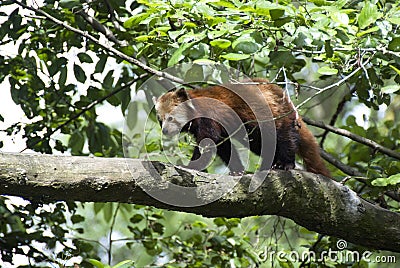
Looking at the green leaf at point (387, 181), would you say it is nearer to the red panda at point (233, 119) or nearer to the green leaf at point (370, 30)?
the green leaf at point (370, 30)

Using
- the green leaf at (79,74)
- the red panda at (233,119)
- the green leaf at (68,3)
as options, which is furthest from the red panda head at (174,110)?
the green leaf at (68,3)

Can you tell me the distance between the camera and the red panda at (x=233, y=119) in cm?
412

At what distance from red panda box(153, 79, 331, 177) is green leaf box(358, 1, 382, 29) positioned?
4.01 ft

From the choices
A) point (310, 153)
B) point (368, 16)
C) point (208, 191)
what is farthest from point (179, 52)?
point (310, 153)

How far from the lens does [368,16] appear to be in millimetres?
2752

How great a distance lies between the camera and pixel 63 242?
4.18m

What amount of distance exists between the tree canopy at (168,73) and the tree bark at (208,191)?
0.14 meters

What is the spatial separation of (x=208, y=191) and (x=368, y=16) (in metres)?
1.10

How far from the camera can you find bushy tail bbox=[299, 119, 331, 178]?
4266 millimetres

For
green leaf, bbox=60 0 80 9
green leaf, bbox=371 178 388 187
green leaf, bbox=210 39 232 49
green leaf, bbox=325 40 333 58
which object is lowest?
green leaf, bbox=371 178 388 187

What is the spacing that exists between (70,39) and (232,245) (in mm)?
1850

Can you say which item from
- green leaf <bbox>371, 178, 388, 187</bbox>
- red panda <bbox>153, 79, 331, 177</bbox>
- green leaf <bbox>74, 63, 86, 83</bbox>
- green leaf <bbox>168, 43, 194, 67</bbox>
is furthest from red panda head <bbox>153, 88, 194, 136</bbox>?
green leaf <bbox>371, 178, 388, 187</bbox>

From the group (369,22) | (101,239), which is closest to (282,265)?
(369,22)

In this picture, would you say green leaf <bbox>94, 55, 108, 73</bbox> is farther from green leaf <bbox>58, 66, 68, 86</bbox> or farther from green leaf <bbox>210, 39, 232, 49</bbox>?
green leaf <bbox>210, 39, 232, 49</bbox>
